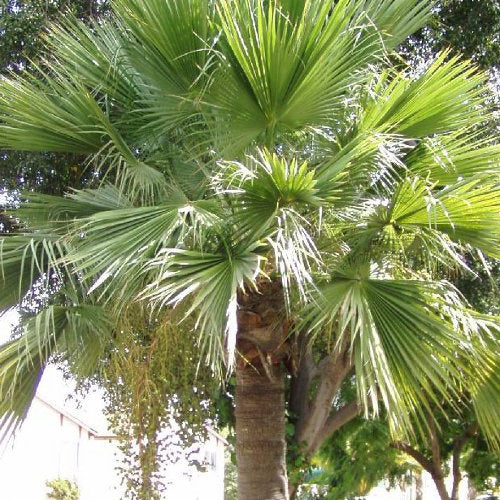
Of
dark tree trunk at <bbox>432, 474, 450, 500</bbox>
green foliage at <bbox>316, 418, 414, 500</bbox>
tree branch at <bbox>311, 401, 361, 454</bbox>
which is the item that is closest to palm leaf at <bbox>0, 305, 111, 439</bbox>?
tree branch at <bbox>311, 401, 361, 454</bbox>

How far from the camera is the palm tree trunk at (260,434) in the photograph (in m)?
5.77

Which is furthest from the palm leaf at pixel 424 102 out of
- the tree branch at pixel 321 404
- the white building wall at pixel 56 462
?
the white building wall at pixel 56 462

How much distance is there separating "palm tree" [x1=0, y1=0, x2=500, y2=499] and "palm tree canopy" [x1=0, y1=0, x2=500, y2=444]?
0.05 ft

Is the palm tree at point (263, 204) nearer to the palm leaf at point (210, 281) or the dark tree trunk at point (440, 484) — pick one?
the palm leaf at point (210, 281)

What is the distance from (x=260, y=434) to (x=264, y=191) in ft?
6.87

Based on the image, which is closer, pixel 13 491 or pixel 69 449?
pixel 13 491

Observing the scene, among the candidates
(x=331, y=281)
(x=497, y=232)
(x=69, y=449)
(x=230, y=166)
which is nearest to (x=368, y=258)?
(x=331, y=281)

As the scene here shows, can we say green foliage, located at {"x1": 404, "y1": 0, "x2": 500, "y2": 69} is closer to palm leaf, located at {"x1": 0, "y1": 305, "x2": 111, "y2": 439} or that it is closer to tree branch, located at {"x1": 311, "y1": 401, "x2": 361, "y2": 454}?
tree branch, located at {"x1": 311, "y1": 401, "x2": 361, "y2": 454}

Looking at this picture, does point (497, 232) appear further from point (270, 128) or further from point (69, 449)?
point (69, 449)

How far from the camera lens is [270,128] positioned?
5.04m

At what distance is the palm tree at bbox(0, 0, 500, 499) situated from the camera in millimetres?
4453

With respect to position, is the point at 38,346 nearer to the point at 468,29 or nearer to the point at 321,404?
the point at 321,404

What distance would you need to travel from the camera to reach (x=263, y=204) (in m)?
4.71

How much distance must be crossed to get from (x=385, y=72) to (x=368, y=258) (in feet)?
4.07
